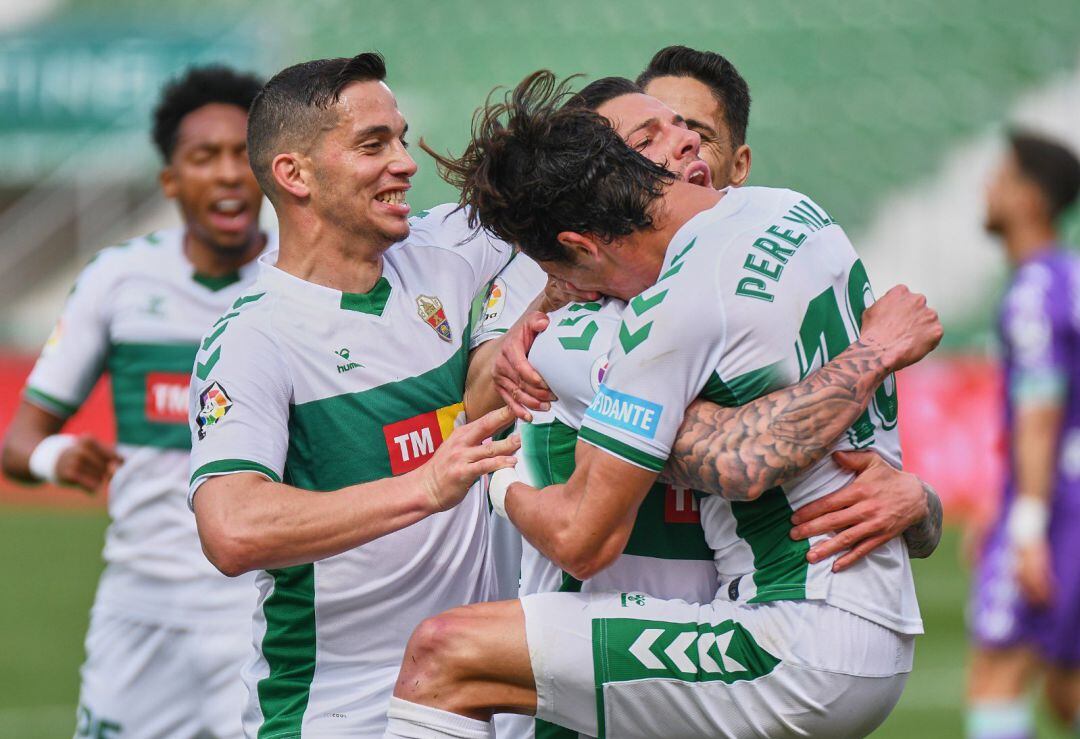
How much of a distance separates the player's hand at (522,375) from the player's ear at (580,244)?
259mm

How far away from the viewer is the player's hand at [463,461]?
3.78 metres

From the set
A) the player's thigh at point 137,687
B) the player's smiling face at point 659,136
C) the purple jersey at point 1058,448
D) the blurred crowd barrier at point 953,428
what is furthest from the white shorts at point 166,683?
the blurred crowd barrier at point 953,428

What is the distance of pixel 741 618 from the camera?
12.2 ft

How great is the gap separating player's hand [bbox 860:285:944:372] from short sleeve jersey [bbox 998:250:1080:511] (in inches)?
137

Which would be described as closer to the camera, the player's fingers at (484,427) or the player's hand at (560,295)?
the player's fingers at (484,427)

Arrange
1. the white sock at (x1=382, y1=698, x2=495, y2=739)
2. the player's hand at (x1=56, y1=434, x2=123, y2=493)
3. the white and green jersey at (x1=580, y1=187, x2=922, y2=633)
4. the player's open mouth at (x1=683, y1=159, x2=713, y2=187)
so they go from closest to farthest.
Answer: the white and green jersey at (x1=580, y1=187, x2=922, y2=633), the white sock at (x1=382, y1=698, x2=495, y2=739), the player's open mouth at (x1=683, y1=159, x2=713, y2=187), the player's hand at (x1=56, y1=434, x2=123, y2=493)

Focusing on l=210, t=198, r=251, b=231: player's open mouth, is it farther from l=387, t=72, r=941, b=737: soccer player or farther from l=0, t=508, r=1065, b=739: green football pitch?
l=0, t=508, r=1065, b=739: green football pitch

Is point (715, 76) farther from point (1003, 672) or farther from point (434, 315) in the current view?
point (1003, 672)

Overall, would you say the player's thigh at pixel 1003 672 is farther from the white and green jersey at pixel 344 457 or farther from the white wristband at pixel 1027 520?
the white and green jersey at pixel 344 457

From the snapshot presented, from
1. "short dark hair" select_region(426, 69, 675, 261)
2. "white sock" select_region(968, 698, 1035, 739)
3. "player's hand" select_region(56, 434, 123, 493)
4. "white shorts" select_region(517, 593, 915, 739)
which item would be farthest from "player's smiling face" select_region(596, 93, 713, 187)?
"white sock" select_region(968, 698, 1035, 739)

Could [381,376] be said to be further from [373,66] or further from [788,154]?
[788,154]

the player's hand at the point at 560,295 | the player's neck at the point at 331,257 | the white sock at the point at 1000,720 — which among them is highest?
the player's neck at the point at 331,257

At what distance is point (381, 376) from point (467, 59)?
1811cm

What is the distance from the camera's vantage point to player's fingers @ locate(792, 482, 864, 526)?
3742 mm
